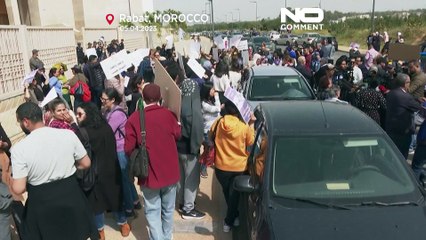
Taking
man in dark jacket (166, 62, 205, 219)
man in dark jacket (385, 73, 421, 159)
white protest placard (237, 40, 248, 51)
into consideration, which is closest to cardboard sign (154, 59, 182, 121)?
man in dark jacket (166, 62, 205, 219)

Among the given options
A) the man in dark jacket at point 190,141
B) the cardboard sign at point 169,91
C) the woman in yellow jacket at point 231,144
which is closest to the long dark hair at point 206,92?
the man in dark jacket at point 190,141

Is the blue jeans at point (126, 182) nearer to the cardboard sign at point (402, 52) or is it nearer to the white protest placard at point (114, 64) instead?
the white protest placard at point (114, 64)

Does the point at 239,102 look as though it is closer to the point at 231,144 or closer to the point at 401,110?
the point at 231,144

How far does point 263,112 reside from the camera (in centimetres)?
426

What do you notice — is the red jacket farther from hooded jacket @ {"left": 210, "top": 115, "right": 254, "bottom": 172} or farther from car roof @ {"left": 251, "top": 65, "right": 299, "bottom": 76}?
car roof @ {"left": 251, "top": 65, "right": 299, "bottom": 76}

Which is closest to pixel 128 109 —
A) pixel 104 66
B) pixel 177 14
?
pixel 104 66

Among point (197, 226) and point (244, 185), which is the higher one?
point (244, 185)

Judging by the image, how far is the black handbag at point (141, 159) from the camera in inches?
145

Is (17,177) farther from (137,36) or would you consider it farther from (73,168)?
(137,36)

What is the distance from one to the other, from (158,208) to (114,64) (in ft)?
10.2

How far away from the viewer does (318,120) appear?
12.0 feet

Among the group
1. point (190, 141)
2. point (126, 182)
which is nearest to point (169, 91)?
point (190, 141)

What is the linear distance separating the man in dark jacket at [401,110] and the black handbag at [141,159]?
3.83 metres

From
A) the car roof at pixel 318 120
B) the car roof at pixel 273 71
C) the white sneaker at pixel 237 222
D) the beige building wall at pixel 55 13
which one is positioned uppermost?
the beige building wall at pixel 55 13
